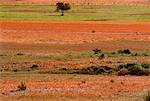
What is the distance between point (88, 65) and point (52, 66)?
99.0 inches

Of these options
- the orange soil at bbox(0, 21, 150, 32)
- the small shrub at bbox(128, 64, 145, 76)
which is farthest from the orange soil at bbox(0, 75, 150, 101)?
the orange soil at bbox(0, 21, 150, 32)

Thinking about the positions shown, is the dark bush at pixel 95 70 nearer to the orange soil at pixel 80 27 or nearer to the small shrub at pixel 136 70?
the small shrub at pixel 136 70

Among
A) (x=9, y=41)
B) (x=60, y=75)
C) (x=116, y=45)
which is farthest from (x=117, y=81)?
(x=9, y=41)

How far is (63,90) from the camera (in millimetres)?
25812

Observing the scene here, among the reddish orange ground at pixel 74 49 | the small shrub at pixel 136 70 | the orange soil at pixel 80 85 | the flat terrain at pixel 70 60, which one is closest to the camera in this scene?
the orange soil at pixel 80 85

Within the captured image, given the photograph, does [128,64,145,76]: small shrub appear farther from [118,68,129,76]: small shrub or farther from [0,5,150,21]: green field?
[0,5,150,21]: green field

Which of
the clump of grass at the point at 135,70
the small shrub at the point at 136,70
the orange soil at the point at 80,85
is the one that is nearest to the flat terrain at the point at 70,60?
the orange soil at the point at 80,85

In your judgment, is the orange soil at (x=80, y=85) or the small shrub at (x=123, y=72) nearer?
the orange soil at (x=80, y=85)

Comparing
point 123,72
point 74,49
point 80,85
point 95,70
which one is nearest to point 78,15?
point 74,49

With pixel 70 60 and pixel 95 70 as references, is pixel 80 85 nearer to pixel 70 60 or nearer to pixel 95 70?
pixel 95 70

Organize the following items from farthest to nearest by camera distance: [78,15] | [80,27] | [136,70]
A: [78,15], [80,27], [136,70]

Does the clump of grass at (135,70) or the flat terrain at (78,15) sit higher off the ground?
the clump of grass at (135,70)

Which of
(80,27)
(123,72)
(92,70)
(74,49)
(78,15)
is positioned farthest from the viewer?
(78,15)

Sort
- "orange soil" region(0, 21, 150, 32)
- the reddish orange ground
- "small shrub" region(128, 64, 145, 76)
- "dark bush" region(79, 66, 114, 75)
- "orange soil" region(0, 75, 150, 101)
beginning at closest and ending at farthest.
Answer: "orange soil" region(0, 75, 150, 101) → the reddish orange ground → "small shrub" region(128, 64, 145, 76) → "dark bush" region(79, 66, 114, 75) → "orange soil" region(0, 21, 150, 32)
